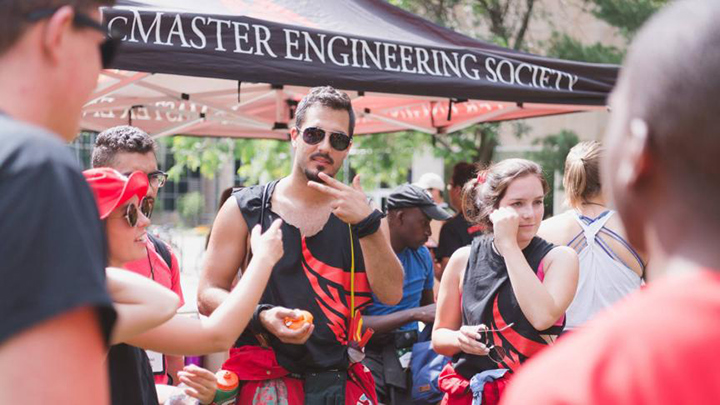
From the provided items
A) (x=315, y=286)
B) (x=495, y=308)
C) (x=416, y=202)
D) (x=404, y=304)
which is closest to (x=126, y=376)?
(x=315, y=286)

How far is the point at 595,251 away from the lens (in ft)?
12.8

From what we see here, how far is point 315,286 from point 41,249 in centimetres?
208

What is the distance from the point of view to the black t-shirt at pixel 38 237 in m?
1.09

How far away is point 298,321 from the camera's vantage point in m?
2.83

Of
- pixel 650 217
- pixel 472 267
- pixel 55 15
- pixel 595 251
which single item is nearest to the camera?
pixel 650 217

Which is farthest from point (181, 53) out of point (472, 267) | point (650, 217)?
point (650, 217)

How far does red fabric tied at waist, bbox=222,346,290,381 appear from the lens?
122 inches

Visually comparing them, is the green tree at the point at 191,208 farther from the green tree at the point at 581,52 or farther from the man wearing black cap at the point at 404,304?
the man wearing black cap at the point at 404,304

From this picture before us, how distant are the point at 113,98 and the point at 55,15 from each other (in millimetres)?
6448

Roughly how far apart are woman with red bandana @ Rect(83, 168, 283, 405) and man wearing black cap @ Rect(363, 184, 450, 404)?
7.17ft

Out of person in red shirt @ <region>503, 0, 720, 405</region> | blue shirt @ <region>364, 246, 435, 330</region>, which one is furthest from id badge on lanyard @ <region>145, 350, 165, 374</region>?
person in red shirt @ <region>503, 0, 720, 405</region>

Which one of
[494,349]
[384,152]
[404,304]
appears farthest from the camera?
[384,152]

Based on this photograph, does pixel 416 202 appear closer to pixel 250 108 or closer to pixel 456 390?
pixel 456 390

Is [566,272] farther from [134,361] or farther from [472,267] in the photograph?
[134,361]
